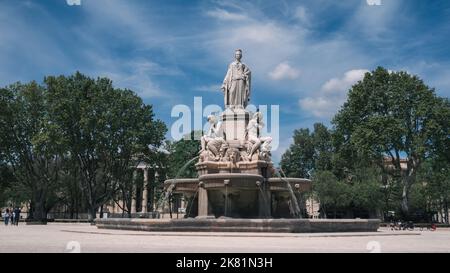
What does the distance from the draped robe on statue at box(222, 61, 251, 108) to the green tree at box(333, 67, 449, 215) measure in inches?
914

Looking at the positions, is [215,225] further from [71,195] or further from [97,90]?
[71,195]

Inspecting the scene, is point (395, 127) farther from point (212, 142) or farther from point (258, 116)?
point (212, 142)

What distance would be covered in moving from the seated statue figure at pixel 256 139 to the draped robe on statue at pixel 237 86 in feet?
5.76

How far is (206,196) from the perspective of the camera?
24.7m

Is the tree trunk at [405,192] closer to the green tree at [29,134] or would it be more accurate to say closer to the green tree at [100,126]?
the green tree at [100,126]

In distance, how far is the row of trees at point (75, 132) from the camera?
47.7 m

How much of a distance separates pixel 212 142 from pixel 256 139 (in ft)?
7.98

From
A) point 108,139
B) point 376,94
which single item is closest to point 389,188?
point 376,94

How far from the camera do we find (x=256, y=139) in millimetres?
25953

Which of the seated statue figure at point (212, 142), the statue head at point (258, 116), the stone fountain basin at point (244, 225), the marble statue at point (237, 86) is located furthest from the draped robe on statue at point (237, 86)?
the stone fountain basin at point (244, 225)

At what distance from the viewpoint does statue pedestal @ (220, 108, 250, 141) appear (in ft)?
90.0

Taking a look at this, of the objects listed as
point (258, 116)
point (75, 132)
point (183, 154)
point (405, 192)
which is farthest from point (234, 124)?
point (183, 154)
